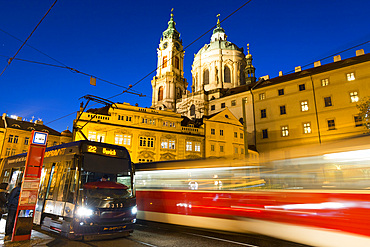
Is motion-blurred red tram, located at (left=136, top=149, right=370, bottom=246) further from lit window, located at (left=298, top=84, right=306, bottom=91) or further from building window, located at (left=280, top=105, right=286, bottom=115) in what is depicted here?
lit window, located at (left=298, top=84, right=306, bottom=91)

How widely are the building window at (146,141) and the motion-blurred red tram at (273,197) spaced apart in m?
21.5

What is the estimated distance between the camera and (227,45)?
223 ft

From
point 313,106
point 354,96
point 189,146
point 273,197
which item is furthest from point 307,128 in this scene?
point 273,197

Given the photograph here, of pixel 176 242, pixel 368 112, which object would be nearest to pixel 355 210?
pixel 176 242

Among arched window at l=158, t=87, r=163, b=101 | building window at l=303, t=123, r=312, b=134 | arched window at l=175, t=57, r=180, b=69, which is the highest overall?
arched window at l=175, t=57, r=180, b=69

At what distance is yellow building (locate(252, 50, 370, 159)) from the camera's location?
31.6 metres

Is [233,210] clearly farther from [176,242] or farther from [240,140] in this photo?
[240,140]

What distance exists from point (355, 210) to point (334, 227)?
0.77 metres

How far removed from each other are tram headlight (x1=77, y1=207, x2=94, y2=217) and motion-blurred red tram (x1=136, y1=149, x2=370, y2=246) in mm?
4442

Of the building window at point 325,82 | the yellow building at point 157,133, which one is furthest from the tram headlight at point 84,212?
the building window at point 325,82

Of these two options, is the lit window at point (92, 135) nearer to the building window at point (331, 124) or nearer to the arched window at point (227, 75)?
the building window at point (331, 124)

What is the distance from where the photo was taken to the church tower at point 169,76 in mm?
64000

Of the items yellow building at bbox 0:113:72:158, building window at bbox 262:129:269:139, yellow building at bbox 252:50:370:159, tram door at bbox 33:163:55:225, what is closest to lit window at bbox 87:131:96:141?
tram door at bbox 33:163:55:225

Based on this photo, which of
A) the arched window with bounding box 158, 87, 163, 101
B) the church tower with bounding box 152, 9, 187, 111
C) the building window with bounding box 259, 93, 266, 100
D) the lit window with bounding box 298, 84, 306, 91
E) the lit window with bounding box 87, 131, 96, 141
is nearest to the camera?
the lit window with bounding box 87, 131, 96, 141
